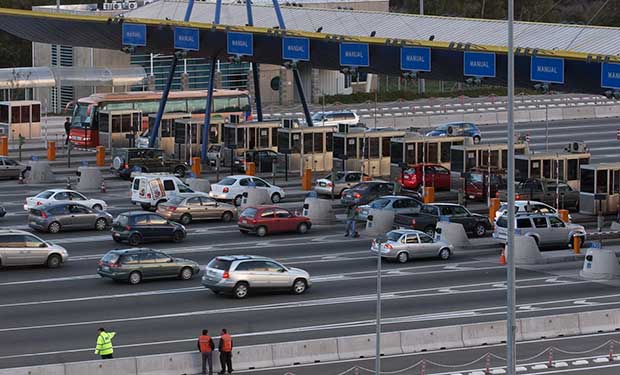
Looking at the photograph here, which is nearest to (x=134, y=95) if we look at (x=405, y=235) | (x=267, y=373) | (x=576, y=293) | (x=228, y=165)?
(x=228, y=165)

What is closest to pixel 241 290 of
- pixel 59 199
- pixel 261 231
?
pixel 261 231

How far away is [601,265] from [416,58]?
16228 mm

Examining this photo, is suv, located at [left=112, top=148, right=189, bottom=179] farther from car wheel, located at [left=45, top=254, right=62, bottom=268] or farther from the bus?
car wheel, located at [left=45, top=254, right=62, bottom=268]

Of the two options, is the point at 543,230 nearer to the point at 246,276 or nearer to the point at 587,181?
the point at 587,181

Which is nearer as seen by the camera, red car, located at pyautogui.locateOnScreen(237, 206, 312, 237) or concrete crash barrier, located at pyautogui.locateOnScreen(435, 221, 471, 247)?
concrete crash barrier, located at pyautogui.locateOnScreen(435, 221, 471, 247)

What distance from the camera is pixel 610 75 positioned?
2005 inches

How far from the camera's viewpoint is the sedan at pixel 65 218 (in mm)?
52031

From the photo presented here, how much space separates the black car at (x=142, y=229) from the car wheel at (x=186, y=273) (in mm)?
5304

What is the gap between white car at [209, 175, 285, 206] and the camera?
59.2m

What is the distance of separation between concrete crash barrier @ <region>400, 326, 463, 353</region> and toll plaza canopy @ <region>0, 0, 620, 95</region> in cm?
1726

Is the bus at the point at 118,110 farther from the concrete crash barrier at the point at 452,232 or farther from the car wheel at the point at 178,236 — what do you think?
the concrete crash barrier at the point at 452,232

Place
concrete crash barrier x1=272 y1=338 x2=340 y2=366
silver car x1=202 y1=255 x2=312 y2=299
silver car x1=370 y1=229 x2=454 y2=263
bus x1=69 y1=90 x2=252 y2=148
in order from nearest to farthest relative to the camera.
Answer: concrete crash barrier x1=272 y1=338 x2=340 y2=366 → silver car x1=202 y1=255 x2=312 y2=299 → silver car x1=370 y1=229 x2=454 y2=263 → bus x1=69 y1=90 x2=252 y2=148

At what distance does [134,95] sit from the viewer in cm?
7650

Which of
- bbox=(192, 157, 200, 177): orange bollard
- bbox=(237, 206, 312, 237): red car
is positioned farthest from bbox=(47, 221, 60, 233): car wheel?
bbox=(192, 157, 200, 177): orange bollard
